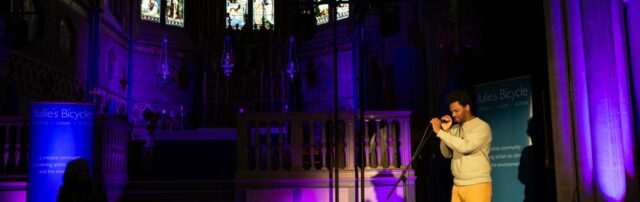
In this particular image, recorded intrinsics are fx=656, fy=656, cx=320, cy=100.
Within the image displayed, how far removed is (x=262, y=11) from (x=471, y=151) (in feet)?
40.8

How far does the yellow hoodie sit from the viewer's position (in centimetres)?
374

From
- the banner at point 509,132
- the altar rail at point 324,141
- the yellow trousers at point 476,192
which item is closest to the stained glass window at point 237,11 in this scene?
the altar rail at point 324,141

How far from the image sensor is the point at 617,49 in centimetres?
461

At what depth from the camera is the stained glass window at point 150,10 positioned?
15000 millimetres

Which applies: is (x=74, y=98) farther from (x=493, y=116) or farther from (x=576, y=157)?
(x=576, y=157)

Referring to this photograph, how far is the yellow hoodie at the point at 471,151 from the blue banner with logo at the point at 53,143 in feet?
13.5

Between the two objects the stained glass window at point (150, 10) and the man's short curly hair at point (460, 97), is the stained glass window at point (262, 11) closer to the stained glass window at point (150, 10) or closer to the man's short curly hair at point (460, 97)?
the stained glass window at point (150, 10)

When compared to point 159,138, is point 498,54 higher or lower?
higher

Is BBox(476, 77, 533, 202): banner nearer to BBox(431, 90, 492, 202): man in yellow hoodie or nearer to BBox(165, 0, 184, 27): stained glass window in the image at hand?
BBox(431, 90, 492, 202): man in yellow hoodie

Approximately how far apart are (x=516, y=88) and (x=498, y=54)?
1.28 meters

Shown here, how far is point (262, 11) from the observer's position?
1575 centimetres

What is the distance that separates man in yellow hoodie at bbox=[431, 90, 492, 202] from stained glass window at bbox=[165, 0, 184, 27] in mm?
12526

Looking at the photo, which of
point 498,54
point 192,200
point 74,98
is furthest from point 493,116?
point 74,98

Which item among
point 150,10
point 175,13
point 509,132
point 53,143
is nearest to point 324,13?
point 175,13
